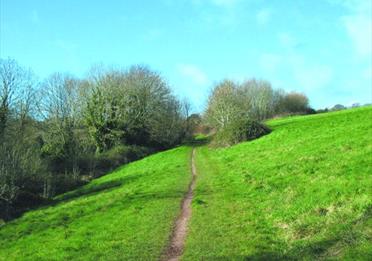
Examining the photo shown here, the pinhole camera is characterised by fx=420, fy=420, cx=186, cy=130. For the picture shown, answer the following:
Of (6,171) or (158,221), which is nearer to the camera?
(158,221)

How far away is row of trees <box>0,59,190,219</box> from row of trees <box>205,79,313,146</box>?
31.7ft

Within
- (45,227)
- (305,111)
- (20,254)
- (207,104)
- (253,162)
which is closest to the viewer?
(20,254)

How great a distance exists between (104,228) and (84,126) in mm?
48869

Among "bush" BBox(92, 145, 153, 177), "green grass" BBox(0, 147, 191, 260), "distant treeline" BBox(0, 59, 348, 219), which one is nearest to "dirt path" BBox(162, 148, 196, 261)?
"green grass" BBox(0, 147, 191, 260)

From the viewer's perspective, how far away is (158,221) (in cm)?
1806

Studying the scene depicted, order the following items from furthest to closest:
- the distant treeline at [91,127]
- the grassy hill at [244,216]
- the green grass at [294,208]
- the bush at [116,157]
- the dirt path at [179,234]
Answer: the bush at [116,157] → the distant treeline at [91,127] → the dirt path at [179,234] → the grassy hill at [244,216] → the green grass at [294,208]

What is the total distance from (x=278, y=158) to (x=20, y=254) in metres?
17.4

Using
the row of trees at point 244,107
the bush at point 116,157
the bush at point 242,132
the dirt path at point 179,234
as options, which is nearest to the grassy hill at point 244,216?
the dirt path at point 179,234

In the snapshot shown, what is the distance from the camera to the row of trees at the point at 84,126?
4107cm

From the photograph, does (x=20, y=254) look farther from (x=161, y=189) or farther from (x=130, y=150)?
(x=130, y=150)

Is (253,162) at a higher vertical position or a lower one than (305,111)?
lower

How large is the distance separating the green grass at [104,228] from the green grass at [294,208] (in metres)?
1.55

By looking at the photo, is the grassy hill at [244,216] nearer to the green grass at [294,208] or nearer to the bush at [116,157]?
the green grass at [294,208]

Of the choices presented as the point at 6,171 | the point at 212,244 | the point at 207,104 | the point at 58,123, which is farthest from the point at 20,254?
the point at 207,104
